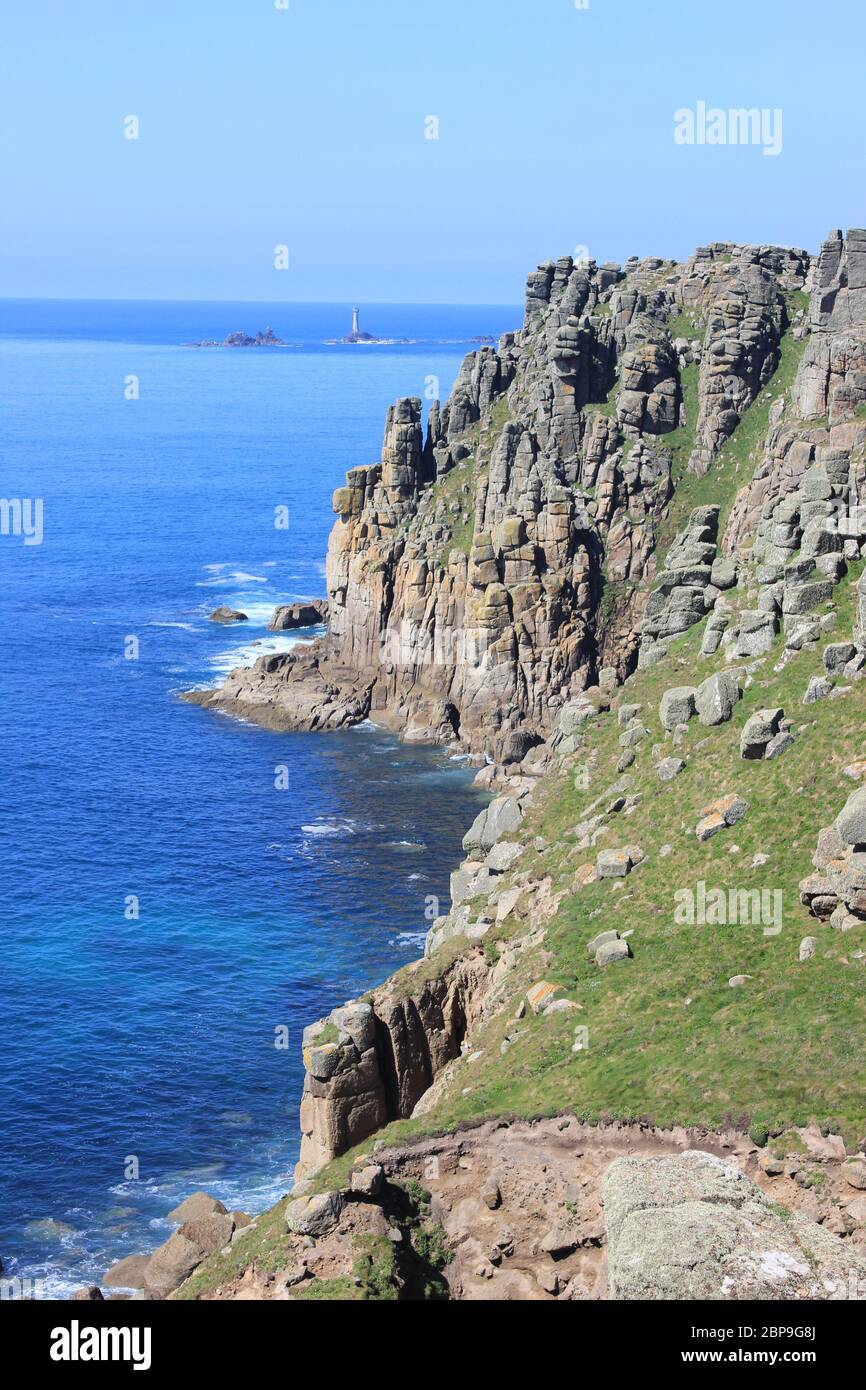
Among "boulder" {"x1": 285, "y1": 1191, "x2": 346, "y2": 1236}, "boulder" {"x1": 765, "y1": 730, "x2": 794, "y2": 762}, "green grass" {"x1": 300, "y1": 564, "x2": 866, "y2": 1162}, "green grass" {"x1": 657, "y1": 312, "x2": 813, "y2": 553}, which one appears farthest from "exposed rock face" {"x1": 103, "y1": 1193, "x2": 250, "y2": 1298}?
"green grass" {"x1": 657, "y1": 312, "x2": 813, "y2": 553}

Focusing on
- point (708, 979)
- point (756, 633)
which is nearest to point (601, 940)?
point (708, 979)

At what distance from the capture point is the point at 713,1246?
40781 mm

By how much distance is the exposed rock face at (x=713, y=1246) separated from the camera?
39.8 meters

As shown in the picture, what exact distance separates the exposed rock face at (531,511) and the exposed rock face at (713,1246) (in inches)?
→ 4306

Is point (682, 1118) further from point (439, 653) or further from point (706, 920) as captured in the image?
point (439, 653)

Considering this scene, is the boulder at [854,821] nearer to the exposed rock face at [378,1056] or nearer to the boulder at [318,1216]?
the exposed rock face at [378,1056]

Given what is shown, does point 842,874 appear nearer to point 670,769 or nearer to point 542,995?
point 542,995

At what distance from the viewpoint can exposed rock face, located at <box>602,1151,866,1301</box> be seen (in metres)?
39.8

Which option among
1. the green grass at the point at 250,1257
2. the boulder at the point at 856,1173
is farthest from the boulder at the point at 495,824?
the boulder at the point at 856,1173

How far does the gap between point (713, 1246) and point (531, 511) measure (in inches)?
4952

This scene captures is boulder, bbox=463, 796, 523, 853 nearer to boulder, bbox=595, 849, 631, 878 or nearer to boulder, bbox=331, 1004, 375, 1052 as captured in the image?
boulder, bbox=595, 849, 631, 878

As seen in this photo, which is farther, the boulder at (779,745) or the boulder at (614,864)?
the boulder at (614,864)

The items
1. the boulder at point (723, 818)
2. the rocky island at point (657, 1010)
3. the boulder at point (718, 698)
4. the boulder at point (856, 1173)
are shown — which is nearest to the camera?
the boulder at point (856, 1173)
